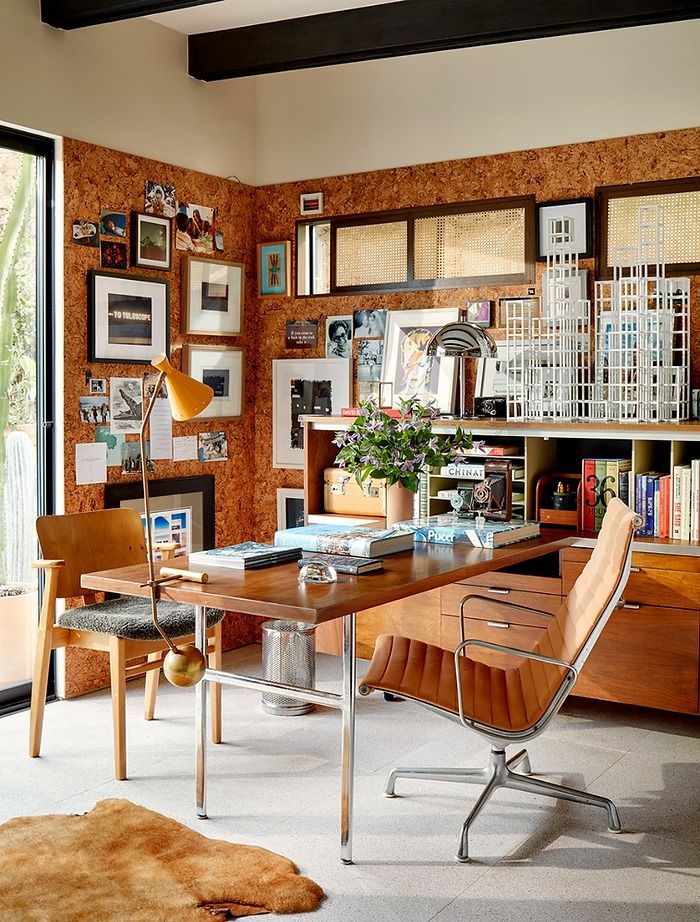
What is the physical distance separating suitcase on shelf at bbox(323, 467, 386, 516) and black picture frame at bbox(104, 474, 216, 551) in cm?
68

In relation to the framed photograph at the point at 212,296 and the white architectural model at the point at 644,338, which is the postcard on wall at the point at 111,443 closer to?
the framed photograph at the point at 212,296

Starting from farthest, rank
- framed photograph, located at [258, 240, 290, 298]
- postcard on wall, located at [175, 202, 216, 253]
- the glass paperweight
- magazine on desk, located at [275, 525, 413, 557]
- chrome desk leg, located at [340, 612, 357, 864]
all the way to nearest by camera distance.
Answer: framed photograph, located at [258, 240, 290, 298] → postcard on wall, located at [175, 202, 216, 253] → magazine on desk, located at [275, 525, 413, 557] → the glass paperweight → chrome desk leg, located at [340, 612, 357, 864]

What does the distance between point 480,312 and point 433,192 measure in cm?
64

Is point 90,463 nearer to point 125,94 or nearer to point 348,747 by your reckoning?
point 125,94

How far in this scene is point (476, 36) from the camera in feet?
13.9

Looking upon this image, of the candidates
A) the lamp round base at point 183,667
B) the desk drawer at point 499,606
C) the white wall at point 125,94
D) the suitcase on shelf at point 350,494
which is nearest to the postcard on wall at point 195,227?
the white wall at point 125,94

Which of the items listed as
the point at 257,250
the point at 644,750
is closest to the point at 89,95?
the point at 257,250

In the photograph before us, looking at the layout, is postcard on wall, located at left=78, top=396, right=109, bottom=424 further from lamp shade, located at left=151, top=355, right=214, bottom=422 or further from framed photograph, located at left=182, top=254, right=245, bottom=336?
lamp shade, located at left=151, top=355, right=214, bottom=422

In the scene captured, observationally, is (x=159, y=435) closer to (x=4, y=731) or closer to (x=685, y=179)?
(x=4, y=731)

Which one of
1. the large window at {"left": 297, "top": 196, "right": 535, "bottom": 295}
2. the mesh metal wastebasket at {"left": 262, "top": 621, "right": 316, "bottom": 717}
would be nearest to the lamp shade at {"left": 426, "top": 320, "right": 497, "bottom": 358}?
the large window at {"left": 297, "top": 196, "right": 535, "bottom": 295}

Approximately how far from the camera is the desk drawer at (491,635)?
13.6ft

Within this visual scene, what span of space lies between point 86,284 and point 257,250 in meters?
1.21

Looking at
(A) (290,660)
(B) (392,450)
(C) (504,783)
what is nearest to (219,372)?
(A) (290,660)

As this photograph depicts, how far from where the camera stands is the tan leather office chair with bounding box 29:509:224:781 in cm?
364
